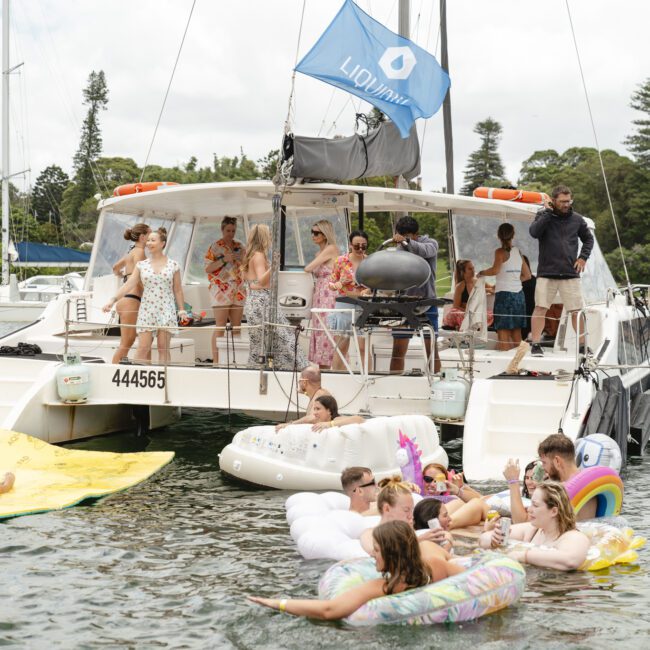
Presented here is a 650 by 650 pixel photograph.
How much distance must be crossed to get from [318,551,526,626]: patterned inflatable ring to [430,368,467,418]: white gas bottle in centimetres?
356

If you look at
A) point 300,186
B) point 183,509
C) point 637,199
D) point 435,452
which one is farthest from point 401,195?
point 637,199

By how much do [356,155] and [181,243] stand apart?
4.07m

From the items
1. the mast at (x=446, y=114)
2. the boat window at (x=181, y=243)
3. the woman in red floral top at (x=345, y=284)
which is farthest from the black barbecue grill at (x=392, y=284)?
the boat window at (x=181, y=243)

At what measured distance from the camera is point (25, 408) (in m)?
10.6

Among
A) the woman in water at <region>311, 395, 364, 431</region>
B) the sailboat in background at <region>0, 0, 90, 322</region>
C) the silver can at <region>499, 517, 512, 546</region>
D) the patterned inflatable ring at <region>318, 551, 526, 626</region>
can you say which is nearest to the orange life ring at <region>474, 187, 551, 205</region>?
the woman in water at <region>311, 395, 364, 431</region>

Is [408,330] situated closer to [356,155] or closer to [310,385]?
[310,385]

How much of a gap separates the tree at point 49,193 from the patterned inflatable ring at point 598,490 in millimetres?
72848

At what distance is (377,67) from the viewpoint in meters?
11.6

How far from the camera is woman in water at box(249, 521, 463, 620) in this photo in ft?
19.7

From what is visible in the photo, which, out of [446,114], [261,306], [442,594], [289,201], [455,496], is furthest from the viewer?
[446,114]

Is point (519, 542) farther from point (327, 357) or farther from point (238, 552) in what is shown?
point (327, 357)

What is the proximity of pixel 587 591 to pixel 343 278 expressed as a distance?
5141 millimetres

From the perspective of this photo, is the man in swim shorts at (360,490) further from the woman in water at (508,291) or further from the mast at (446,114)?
the mast at (446,114)

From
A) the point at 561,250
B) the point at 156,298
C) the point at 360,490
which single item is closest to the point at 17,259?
the point at 156,298
